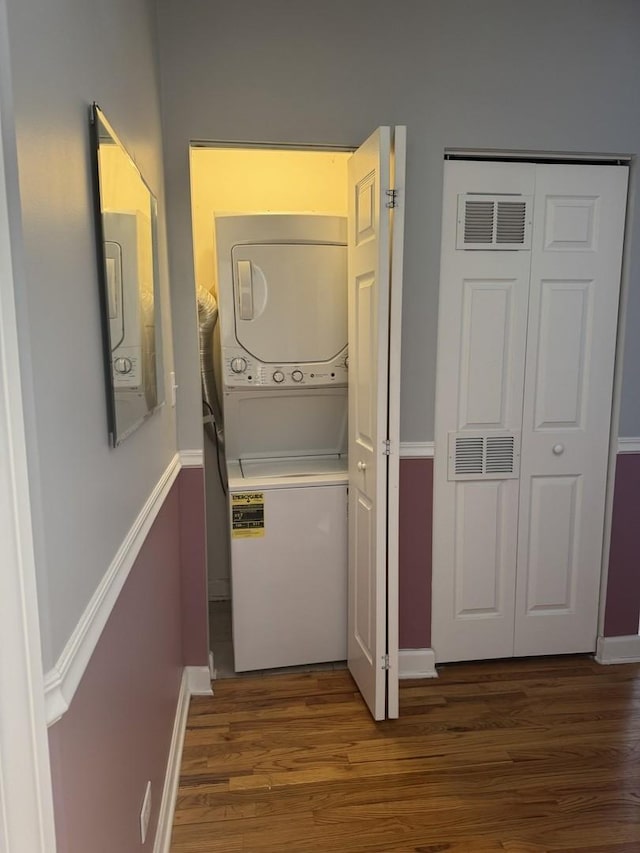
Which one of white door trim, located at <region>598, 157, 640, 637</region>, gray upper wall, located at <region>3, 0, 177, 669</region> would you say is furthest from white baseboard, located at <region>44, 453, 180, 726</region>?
white door trim, located at <region>598, 157, 640, 637</region>

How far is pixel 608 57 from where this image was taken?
7.93 ft

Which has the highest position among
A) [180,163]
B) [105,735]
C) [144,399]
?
[180,163]

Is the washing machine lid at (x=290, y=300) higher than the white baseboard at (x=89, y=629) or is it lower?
higher

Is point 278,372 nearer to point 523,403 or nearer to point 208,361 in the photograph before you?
point 208,361

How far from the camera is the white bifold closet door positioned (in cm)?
248

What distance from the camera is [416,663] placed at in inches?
105

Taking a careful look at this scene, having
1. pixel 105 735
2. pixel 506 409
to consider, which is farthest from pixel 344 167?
pixel 105 735

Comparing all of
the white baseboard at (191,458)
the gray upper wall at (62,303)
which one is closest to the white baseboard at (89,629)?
the gray upper wall at (62,303)

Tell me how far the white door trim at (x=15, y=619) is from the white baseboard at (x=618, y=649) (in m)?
2.60

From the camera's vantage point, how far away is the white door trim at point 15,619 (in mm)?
704

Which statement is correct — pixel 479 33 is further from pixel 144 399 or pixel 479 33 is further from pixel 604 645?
pixel 604 645

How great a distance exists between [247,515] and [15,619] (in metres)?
1.81

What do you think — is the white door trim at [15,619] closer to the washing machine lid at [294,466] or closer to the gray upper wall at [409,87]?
the gray upper wall at [409,87]

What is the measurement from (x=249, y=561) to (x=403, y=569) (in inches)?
26.0
